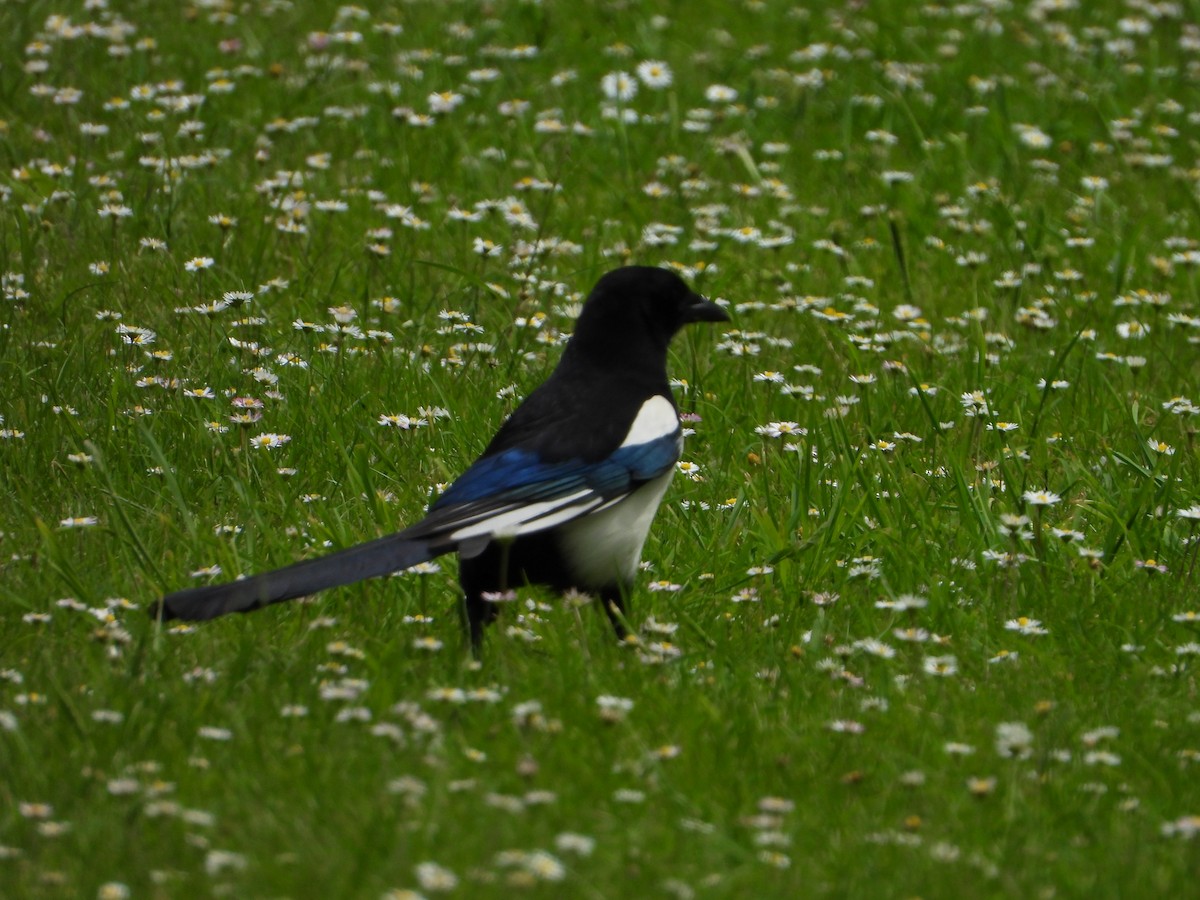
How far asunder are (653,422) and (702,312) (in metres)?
0.65

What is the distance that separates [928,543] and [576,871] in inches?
78.1

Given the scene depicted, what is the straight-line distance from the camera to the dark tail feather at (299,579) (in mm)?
3549

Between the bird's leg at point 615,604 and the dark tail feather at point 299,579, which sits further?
the bird's leg at point 615,604

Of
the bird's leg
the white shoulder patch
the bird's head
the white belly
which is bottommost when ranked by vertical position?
the bird's leg

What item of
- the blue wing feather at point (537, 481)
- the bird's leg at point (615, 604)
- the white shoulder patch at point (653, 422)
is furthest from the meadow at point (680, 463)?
the white shoulder patch at point (653, 422)

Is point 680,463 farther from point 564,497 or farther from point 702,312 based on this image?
point 564,497

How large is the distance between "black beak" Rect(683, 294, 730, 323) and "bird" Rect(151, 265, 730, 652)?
0.22m

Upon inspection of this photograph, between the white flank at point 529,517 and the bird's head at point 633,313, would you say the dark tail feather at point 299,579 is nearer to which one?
the white flank at point 529,517

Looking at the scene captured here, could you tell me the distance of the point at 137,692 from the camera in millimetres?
3447

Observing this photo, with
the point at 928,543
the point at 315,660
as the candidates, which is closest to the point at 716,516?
the point at 928,543

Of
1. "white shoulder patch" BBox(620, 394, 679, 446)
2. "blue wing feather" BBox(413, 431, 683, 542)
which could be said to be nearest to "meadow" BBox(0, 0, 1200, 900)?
"blue wing feather" BBox(413, 431, 683, 542)

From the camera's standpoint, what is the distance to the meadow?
3131 millimetres

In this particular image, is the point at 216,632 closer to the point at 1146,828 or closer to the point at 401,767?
the point at 401,767

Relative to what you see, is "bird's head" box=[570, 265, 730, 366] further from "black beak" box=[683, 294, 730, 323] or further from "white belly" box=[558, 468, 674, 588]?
"white belly" box=[558, 468, 674, 588]
